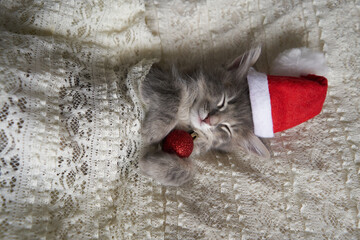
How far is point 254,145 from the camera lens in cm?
128

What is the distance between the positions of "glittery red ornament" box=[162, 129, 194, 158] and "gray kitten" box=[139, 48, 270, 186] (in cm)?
3

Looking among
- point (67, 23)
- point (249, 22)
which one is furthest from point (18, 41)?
point (249, 22)

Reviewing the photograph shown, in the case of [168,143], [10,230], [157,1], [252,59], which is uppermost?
[157,1]

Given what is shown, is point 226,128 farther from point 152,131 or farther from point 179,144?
point 152,131

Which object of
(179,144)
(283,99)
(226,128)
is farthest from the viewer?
(226,128)

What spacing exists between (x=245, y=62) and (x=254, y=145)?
0.41 m

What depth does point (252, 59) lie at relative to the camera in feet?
4.19

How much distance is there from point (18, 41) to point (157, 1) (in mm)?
822

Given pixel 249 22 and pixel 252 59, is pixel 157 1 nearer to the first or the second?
pixel 249 22

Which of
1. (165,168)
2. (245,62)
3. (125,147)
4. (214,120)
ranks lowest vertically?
(165,168)

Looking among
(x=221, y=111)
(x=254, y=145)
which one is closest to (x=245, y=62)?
(x=221, y=111)

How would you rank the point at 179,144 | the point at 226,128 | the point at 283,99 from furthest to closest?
1. the point at 226,128
2. the point at 179,144
3. the point at 283,99

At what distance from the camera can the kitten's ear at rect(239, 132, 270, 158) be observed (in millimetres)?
1249

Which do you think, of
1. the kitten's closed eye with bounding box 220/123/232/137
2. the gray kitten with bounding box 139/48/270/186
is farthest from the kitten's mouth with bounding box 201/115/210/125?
the kitten's closed eye with bounding box 220/123/232/137
